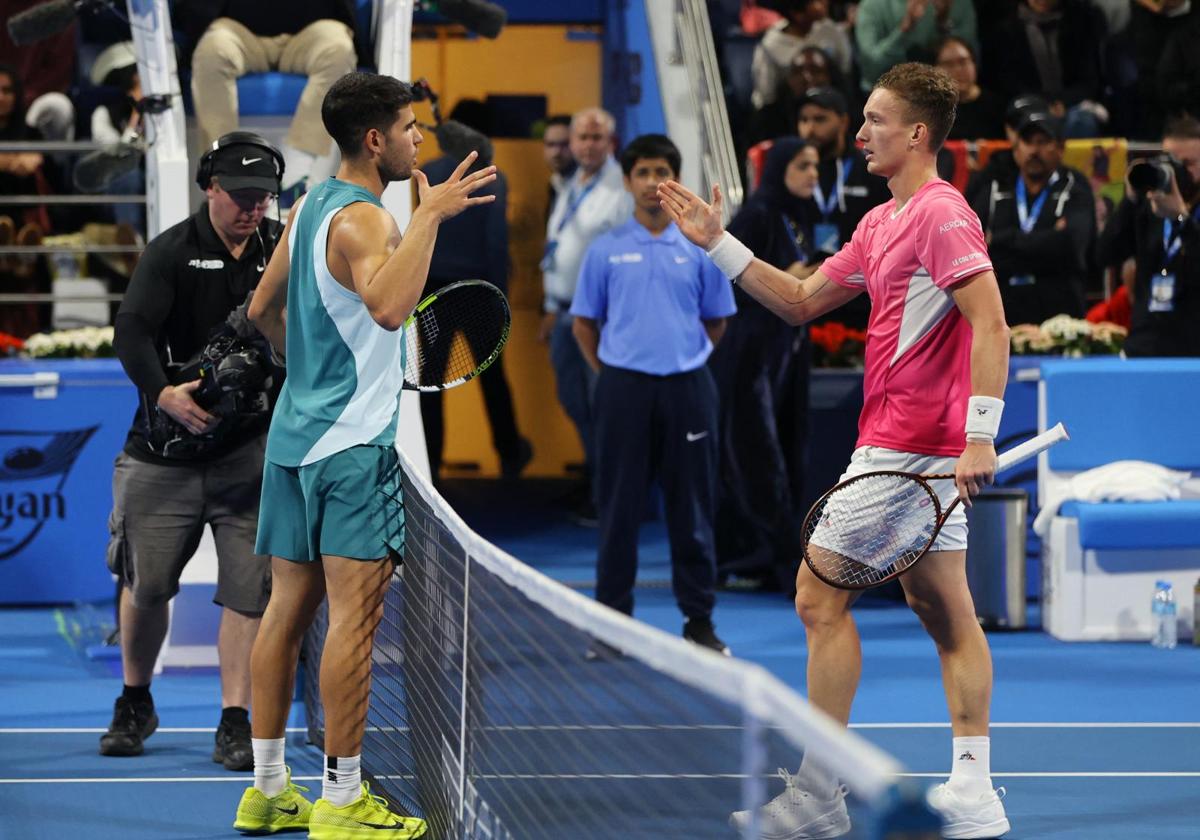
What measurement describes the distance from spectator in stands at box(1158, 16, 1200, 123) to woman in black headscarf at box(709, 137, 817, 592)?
4489 mm

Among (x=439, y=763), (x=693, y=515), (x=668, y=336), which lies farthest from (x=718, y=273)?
(x=439, y=763)

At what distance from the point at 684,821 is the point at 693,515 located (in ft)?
11.9

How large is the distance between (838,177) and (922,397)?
5.94 metres

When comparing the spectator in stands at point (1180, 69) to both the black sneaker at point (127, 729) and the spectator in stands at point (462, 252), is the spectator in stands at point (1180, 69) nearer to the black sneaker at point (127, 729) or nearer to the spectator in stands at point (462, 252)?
the spectator in stands at point (462, 252)

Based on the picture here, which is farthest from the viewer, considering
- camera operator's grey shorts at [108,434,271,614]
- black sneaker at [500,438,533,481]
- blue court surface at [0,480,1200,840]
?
black sneaker at [500,438,533,481]

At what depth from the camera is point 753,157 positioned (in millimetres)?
11461

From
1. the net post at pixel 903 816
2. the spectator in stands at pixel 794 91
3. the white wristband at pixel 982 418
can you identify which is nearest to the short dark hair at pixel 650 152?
the white wristband at pixel 982 418

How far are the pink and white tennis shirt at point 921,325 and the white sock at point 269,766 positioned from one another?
6.05 feet

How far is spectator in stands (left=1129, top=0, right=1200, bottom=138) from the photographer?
1337 centimetres

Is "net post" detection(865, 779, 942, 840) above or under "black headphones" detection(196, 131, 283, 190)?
under

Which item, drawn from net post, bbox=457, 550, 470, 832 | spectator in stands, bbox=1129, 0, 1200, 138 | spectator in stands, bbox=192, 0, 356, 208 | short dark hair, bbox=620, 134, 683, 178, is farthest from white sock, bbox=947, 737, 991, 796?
spectator in stands, bbox=1129, 0, 1200, 138

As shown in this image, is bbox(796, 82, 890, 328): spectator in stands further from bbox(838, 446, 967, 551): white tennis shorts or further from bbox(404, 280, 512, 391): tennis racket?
bbox(838, 446, 967, 551): white tennis shorts

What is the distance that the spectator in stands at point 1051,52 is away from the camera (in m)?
13.4

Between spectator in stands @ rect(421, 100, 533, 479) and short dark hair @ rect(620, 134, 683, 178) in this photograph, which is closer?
short dark hair @ rect(620, 134, 683, 178)
